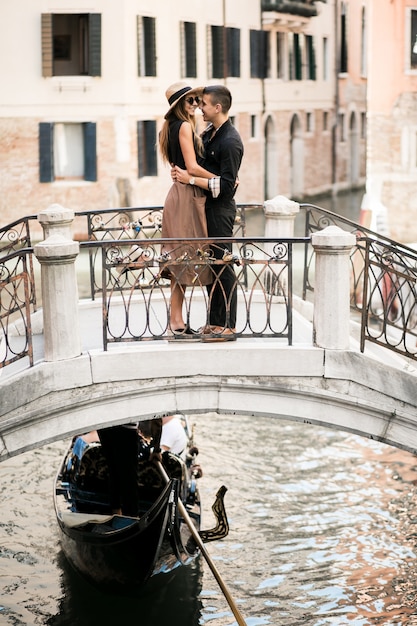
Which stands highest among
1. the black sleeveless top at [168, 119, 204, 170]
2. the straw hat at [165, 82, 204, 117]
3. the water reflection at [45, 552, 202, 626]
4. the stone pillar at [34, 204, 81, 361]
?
the straw hat at [165, 82, 204, 117]

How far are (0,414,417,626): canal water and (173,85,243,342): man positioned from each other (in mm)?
2626

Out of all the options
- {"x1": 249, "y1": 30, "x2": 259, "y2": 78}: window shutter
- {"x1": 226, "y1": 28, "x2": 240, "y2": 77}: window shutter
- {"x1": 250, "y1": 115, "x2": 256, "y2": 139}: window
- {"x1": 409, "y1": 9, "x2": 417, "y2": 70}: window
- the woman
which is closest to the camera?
the woman

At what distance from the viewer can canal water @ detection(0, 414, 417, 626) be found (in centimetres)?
852

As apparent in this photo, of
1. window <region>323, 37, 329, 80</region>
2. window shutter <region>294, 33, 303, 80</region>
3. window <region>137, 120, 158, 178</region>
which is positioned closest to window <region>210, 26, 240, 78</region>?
window <region>137, 120, 158, 178</region>

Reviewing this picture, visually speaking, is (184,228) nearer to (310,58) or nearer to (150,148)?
(150,148)

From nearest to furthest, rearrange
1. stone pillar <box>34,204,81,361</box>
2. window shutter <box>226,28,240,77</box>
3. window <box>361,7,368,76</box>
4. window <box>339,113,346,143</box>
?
stone pillar <box>34,204,81,361</box>, window shutter <box>226,28,240,77</box>, window <box>339,113,346,143</box>, window <box>361,7,368,76</box>

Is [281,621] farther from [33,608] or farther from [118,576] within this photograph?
[33,608]

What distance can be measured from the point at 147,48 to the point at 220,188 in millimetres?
14978

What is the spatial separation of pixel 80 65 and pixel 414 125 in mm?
6513

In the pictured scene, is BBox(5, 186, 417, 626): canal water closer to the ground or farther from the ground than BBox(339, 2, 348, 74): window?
closer to the ground

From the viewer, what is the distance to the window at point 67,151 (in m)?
20.2

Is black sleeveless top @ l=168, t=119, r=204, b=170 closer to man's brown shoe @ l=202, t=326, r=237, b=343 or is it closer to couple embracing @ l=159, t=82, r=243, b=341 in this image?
couple embracing @ l=159, t=82, r=243, b=341

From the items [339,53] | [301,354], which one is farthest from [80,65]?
[301,354]

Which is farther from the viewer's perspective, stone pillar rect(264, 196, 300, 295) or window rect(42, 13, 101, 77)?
window rect(42, 13, 101, 77)
